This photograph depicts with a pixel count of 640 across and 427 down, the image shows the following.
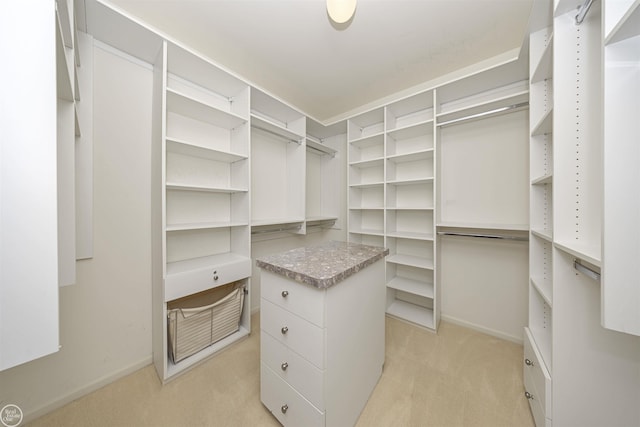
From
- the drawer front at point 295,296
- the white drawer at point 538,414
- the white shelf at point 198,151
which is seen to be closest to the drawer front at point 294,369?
the drawer front at point 295,296

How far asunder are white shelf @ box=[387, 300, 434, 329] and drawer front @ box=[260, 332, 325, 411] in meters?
1.53

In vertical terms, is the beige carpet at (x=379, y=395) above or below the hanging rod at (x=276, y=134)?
below

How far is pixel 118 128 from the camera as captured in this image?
4.99 feet

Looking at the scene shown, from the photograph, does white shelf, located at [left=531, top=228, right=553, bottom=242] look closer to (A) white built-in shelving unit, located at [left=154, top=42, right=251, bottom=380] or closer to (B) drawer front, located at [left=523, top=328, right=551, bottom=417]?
(B) drawer front, located at [left=523, top=328, right=551, bottom=417]

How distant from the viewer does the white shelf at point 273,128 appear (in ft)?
6.81

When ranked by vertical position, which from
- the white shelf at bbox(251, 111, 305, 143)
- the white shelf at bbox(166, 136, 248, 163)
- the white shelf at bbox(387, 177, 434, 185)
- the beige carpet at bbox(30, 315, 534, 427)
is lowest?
the beige carpet at bbox(30, 315, 534, 427)

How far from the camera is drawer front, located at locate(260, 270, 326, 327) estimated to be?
970mm

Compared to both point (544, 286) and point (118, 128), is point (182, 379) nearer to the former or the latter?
point (118, 128)

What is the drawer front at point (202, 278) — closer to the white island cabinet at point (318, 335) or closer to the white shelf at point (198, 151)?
the white island cabinet at point (318, 335)

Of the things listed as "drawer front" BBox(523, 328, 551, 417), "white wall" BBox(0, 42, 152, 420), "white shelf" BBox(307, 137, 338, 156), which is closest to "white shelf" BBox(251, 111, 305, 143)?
"white shelf" BBox(307, 137, 338, 156)

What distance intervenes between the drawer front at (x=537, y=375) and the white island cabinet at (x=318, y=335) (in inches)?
32.1

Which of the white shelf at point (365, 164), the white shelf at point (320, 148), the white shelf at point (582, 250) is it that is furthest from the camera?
the white shelf at point (320, 148)

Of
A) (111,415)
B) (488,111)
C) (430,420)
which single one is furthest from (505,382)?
(111,415)

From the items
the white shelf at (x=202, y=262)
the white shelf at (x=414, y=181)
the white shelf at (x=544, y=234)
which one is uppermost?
the white shelf at (x=414, y=181)
